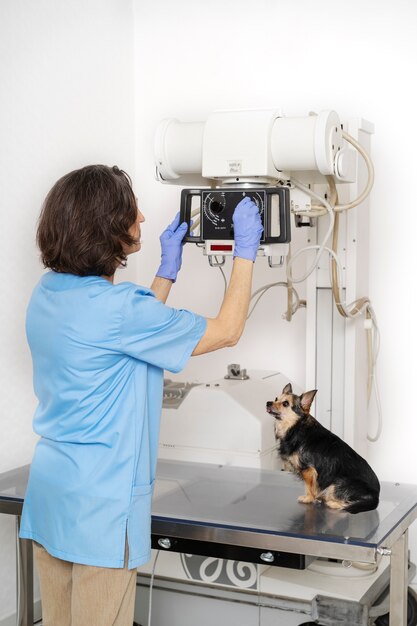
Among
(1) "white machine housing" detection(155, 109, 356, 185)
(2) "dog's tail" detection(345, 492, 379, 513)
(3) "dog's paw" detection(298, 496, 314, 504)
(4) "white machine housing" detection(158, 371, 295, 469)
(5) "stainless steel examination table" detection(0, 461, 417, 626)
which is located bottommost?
(5) "stainless steel examination table" detection(0, 461, 417, 626)

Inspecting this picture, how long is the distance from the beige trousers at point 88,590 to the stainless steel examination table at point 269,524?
0.23 m

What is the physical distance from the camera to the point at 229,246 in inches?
75.8

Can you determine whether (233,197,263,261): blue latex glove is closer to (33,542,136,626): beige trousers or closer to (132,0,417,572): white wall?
(33,542,136,626): beige trousers

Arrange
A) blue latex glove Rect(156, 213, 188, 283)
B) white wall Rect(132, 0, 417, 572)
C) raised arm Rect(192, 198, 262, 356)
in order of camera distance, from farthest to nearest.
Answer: white wall Rect(132, 0, 417, 572), blue latex glove Rect(156, 213, 188, 283), raised arm Rect(192, 198, 262, 356)

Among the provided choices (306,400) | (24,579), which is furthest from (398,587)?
(24,579)

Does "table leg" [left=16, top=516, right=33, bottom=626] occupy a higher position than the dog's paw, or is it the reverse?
the dog's paw

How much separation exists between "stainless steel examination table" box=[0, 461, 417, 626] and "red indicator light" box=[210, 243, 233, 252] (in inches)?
23.5

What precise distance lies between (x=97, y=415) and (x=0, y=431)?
1047 mm

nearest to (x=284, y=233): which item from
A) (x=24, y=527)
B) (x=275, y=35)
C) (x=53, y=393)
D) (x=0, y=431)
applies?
(x=53, y=393)

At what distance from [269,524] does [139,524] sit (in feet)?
1.03

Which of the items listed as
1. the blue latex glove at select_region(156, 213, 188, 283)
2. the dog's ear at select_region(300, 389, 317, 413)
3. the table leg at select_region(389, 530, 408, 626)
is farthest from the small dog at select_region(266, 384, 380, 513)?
the blue latex glove at select_region(156, 213, 188, 283)

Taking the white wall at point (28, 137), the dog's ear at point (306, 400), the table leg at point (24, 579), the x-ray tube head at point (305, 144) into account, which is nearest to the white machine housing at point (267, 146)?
the x-ray tube head at point (305, 144)

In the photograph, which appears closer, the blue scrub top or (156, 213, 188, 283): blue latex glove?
the blue scrub top

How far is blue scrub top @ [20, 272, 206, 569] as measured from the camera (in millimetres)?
1575
